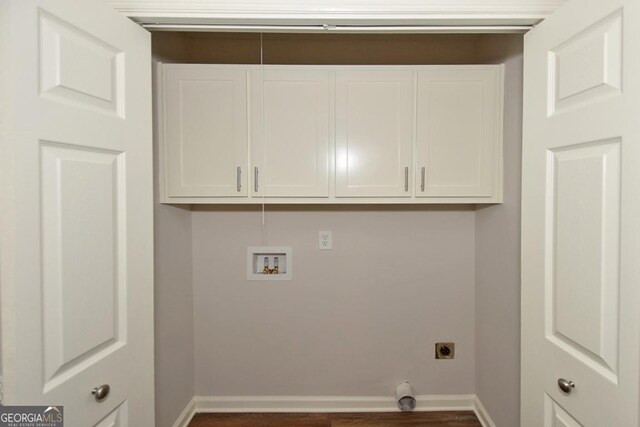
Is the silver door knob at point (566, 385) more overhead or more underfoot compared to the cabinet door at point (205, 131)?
more underfoot

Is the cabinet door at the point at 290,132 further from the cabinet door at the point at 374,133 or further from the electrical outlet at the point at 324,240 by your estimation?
the electrical outlet at the point at 324,240

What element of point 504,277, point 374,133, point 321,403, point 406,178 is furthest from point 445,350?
point 374,133

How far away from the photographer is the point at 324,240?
2.39m

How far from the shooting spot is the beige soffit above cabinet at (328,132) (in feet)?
6.42

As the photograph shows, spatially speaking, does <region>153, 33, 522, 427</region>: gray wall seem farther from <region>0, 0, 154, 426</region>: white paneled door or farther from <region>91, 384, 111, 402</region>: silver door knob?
<region>91, 384, 111, 402</region>: silver door knob

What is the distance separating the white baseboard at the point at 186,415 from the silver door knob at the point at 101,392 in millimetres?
1246

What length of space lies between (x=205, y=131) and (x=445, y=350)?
1.98 m

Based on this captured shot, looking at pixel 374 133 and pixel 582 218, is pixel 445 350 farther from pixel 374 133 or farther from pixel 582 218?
pixel 582 218

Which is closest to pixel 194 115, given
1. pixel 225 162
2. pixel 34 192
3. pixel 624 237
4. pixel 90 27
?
pixel 225 162

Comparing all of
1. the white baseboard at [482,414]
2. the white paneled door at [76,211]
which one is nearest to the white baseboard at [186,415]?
the white paneled door at [76,211]

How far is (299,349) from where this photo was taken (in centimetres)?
242

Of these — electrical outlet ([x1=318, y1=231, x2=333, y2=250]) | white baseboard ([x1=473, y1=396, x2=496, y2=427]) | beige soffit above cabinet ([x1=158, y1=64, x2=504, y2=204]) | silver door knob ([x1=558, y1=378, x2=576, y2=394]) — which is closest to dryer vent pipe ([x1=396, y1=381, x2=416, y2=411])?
white baseboard ([x1=473, y1=396, x2=496, y2=427])

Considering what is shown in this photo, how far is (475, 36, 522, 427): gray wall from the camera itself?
6.11ft

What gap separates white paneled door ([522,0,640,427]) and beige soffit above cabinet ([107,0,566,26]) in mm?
113
